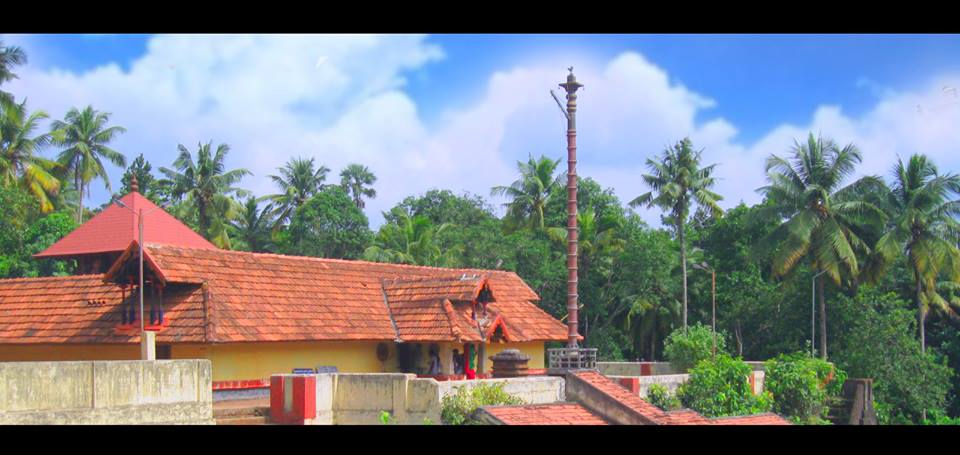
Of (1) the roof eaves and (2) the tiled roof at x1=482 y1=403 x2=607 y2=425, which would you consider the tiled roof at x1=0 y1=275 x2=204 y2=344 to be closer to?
(1) the roof eaves

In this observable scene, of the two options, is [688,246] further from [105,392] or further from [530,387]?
[105,392]

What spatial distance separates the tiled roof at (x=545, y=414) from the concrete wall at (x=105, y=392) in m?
4.76

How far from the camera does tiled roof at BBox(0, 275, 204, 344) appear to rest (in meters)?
19.8

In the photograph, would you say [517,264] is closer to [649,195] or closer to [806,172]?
[649,195]

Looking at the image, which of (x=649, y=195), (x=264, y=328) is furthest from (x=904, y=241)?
(x=264, y=328)

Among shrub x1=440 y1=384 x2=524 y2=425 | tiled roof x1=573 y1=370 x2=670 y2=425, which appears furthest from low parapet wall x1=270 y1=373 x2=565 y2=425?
tiled roof x1=573 y1=370 x2=670 y2=425

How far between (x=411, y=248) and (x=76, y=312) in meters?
19.7

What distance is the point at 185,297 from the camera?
20.5 m

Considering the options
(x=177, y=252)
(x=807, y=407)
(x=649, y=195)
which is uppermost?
(x=649, y=195)

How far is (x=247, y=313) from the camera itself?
20.6 m

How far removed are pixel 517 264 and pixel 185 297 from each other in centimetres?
1991

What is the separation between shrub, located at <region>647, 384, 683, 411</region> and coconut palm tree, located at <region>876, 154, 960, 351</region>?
13.6 metres

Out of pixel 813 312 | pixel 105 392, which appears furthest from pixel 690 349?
pixel 105 392

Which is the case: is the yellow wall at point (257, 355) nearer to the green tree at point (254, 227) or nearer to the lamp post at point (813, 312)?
the lamp post at point (813, 312)
